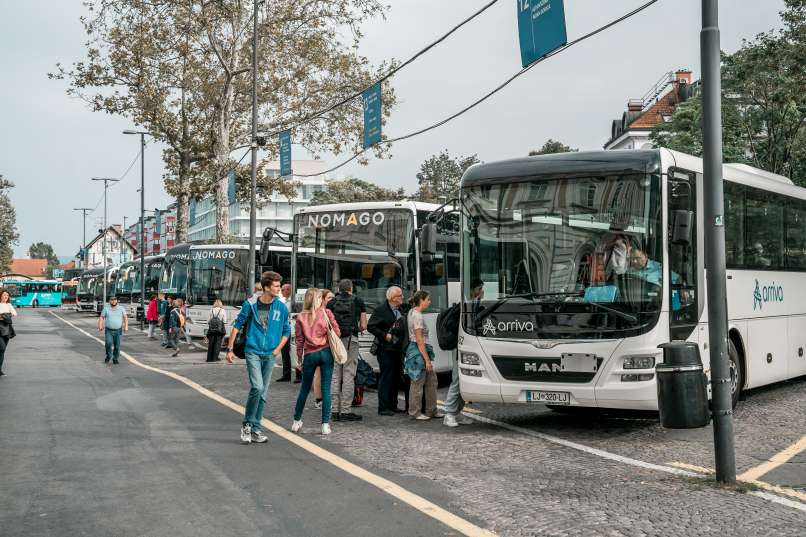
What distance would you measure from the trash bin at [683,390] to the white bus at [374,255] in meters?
7.78

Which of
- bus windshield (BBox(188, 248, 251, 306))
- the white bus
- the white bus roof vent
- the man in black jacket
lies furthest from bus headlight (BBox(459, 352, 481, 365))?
bus windshield (BBox(188, 248, 251, 306))

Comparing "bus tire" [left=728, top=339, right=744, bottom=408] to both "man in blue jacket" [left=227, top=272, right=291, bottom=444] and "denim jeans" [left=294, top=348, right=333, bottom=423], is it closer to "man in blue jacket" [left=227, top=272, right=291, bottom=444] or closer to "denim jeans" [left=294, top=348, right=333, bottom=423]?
"denim jeans" [left=294, top=348, right=333, bottom=423]

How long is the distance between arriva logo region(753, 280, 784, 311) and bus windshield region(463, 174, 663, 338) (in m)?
3.41

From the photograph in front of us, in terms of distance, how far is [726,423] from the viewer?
7.44 m

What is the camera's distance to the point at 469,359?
10.8 m

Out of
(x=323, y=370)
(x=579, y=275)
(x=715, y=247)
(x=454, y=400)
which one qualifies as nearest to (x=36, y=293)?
(x=454, y=400)

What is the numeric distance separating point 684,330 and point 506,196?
2.48m

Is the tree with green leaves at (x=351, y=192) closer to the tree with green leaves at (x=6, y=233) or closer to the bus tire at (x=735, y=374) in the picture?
the tree with green leaves at (x=6, y=233)

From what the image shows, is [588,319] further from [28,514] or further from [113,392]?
[113,392]

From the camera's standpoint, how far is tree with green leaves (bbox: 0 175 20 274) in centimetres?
7594

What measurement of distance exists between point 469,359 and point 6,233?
2968 inches

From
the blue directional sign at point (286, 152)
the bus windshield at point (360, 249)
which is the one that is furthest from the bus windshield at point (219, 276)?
the bus windshield at point (360, 249)

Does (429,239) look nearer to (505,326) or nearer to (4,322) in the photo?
(505,326)

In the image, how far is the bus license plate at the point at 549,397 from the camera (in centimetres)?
1004
